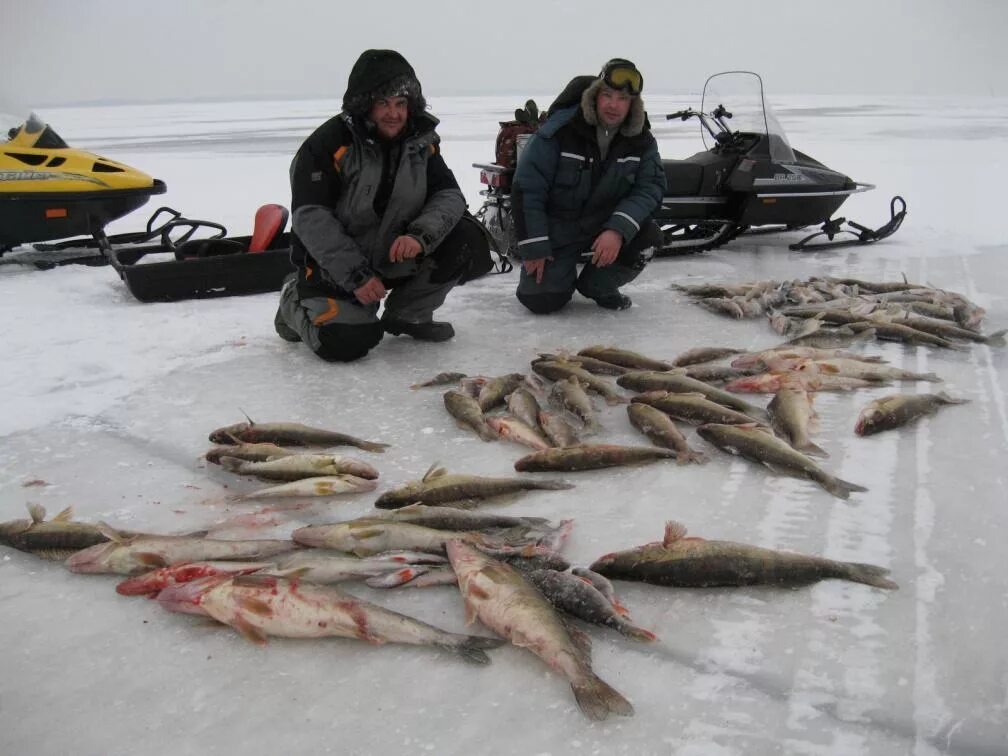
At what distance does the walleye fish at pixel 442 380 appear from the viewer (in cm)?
389

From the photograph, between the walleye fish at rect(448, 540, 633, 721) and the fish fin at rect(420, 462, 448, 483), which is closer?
the walleye fish at rect(448, 540, 633, 721)

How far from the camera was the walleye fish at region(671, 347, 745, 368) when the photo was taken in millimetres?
4120

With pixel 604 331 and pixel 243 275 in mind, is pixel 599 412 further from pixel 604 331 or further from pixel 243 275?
pixel 243 275

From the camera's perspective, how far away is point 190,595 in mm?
2098

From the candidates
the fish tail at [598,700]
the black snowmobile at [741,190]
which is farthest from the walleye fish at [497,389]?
the black snowmobile at [741,190]

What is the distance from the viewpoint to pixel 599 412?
359cm

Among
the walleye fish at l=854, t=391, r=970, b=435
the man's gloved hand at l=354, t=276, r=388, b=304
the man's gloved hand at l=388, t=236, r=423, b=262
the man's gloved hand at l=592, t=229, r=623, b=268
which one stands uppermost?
the man's gloved hand at l=388, t=236, r=423, b=262

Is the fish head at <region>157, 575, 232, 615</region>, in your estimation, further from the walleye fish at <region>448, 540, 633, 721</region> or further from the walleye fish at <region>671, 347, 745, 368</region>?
the walleye fish at <region>671, 347, 745, 368</region>

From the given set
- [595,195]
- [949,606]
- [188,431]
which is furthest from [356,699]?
[595,195]

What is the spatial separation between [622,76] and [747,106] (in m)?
2.85

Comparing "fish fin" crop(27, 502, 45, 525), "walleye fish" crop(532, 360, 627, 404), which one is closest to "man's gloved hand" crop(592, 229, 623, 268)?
"walleye fish" crop(532, 360, 627, 404)

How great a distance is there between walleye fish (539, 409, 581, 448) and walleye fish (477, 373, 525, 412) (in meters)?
0.27

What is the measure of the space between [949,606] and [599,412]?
1686 millimetres

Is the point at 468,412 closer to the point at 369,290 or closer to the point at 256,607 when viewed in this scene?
the point at 369,290
